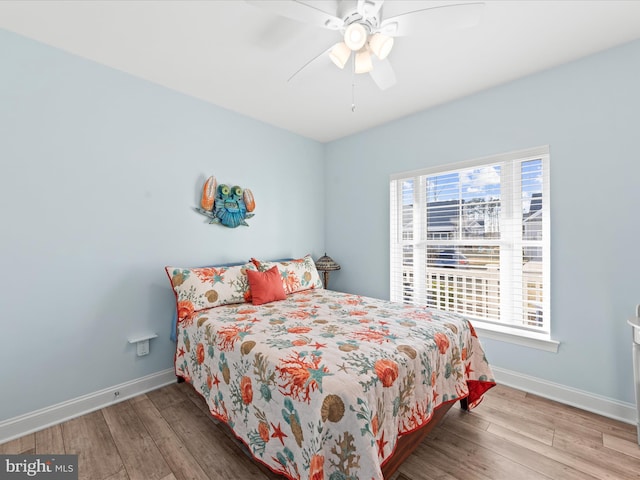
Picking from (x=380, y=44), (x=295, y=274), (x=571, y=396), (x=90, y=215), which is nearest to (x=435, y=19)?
(x=380, y=44)

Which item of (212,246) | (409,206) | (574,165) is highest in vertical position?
(574,165)

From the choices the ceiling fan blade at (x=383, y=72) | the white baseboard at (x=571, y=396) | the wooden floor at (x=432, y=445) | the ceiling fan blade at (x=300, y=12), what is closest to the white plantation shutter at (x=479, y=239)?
the white baseboard at (x=571, y=396)

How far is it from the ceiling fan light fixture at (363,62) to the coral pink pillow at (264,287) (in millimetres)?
1870

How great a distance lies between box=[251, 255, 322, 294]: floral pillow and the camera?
2.92 meters

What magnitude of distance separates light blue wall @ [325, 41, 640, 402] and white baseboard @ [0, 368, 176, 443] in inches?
121

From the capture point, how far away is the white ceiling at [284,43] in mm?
1717

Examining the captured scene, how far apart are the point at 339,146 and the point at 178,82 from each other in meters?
2.10

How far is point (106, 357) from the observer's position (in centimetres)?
225

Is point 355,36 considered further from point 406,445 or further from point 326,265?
point 326,265

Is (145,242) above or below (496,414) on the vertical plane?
above

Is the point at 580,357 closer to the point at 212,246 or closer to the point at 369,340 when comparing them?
the point at 369,340

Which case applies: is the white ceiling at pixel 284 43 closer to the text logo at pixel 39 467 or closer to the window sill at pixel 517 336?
the window sill at pixel 517 336

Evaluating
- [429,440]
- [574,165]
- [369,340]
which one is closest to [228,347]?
[369,340]

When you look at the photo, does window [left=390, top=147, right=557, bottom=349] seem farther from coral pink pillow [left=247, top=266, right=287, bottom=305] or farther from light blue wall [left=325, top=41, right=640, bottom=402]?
coral pink pillow [left=247, top=266, right=287, bottom=305]
